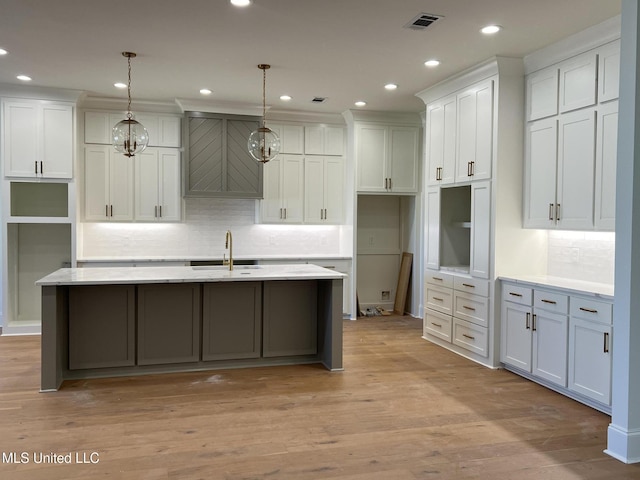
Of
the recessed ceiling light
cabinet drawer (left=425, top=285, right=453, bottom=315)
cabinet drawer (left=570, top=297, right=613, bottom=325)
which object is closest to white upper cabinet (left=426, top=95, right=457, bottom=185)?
cabinet drawer (left=425, top=285, right=453, bottom=315)

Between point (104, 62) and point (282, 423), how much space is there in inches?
150

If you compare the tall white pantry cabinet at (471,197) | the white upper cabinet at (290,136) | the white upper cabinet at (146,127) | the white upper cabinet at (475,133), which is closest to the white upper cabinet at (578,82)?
the tall white pantry cabinet at (471,197)

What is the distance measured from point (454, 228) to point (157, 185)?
3.83 m

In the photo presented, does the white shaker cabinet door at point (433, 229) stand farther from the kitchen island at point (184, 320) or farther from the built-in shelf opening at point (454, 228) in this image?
the kitchen island at point (184, 320)

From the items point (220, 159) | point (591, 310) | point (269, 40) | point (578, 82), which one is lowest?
point (591, 310)

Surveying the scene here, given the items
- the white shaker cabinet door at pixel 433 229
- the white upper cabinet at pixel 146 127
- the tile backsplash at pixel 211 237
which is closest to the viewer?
the white shaker cabinet door at pixel 433 229

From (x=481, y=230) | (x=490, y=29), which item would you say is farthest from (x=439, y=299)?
(x=490, y=29)

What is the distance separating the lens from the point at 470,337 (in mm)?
5078

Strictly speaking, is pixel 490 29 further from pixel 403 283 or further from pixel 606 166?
pixel 403 283

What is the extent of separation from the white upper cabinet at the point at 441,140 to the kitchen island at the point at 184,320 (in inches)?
71.5

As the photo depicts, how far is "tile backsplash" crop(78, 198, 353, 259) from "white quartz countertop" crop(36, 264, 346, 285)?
2083 mm

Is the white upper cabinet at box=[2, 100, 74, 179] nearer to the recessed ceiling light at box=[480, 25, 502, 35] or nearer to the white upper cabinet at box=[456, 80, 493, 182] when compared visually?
the white upper cabinet at box=[456, 80, 493, 182]

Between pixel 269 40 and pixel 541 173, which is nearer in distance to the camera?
pixel 269 40

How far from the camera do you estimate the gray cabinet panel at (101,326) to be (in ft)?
14.0
